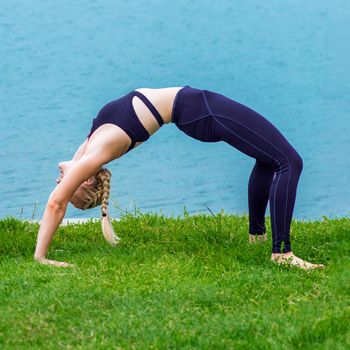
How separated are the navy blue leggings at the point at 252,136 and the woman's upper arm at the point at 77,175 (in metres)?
0.66

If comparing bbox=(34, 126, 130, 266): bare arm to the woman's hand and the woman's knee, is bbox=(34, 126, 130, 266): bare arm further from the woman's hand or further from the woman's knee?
the woman's knee

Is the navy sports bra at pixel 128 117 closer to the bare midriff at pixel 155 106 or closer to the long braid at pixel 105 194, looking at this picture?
the bare midriff at pixel 155 106

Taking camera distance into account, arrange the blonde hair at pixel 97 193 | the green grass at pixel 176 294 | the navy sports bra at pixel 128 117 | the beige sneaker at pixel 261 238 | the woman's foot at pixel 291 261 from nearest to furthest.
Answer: the green grass at pixel 176 294
the woman's foot at pixel 291 261
the navy sports bra at pixel 128 117
the blonde hair at pixel 97 193
the beige sneaker at pixel 261 238

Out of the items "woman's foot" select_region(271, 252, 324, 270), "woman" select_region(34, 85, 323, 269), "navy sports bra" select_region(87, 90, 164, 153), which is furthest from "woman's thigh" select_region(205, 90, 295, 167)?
"woman's foot" select_region(271, 252, 324, 270)

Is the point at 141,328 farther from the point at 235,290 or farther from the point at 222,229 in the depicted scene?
the point at 222,229

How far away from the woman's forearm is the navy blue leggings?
1.03m

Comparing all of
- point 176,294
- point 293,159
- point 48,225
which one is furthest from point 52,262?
point 293,159

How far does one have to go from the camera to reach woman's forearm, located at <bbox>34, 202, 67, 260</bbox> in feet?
19.4

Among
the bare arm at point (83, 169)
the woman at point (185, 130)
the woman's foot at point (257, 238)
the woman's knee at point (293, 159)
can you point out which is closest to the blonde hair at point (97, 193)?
the woman at point (185, 130)

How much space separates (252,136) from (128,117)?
33.9 inches

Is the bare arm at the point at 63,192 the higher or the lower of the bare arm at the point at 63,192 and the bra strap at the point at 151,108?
the lower

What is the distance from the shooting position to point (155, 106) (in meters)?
5.94

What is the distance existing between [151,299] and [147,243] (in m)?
1.66

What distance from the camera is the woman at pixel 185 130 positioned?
5809 mm
